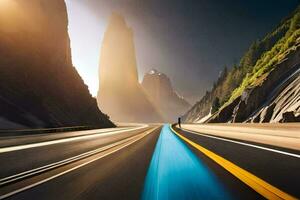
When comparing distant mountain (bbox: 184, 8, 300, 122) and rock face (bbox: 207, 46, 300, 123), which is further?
rock face (bbox: 207, 46, 300, 123)

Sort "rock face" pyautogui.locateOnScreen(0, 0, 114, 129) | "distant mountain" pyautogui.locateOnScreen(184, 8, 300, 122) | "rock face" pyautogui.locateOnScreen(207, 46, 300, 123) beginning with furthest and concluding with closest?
"rock face" pyautogui.locateOnScreen(0, 0, 114, 129) < "rock face" pyautogui.locateOnScreen(207, 46, 300, 123) < "distant mountain" pyautogui.locateOnScreen(184, 8, 300, 122)

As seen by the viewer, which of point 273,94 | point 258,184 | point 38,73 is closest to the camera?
point 258,184

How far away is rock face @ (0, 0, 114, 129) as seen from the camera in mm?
52312

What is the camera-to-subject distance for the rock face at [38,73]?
5231 cm

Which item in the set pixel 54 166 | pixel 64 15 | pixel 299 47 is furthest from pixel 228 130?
pixel 64 15

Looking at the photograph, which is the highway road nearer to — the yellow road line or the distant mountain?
the yellow road line

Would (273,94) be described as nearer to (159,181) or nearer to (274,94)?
(274,94)

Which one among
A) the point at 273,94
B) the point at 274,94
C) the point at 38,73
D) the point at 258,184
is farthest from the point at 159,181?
the point at 38,73

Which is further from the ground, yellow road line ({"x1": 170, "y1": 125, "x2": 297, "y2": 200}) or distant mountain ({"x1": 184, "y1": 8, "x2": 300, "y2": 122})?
distant mountain ({"x1": 184, "y1": 8, "x2": 300, "y2": 122})

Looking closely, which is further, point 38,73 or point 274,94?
point 38,73

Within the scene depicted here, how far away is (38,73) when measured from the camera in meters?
60.8

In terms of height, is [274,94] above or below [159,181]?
above

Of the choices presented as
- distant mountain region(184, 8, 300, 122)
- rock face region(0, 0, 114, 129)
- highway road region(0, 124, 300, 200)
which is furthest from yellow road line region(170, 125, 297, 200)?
rock face region(0, 0, 114, 129)

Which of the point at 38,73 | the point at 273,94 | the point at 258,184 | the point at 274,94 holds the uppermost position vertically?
the point at 38,73
